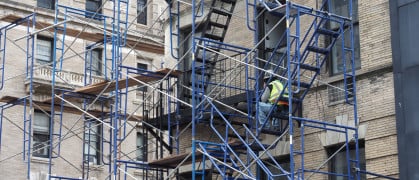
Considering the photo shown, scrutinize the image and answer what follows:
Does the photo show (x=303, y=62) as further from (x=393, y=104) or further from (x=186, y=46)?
(x=186, y=46)

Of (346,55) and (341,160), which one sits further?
(346,55)

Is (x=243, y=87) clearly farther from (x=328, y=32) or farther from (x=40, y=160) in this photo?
(x=40, y=160)

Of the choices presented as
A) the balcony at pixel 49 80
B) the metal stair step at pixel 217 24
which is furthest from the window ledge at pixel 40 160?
the metal stair step at pixel 217 24

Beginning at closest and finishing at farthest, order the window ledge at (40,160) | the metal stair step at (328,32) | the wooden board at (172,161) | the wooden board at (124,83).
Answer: the metal stair step at (328,32) → the wooden board at (172,161) → the wooden board at (124,83) → the window ledge at (40,160)

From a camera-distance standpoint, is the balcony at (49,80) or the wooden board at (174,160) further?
the balcony at (49,80)

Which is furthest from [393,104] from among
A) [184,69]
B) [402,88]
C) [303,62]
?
[184,69]

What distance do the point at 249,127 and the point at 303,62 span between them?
208 cm

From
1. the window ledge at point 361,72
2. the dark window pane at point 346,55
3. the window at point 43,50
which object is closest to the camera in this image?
the window ledge at point 361,72

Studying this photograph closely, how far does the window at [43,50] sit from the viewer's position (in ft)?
140

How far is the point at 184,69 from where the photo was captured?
26.7 metres

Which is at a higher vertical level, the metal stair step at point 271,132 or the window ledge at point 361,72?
the window ledge at point 361,72

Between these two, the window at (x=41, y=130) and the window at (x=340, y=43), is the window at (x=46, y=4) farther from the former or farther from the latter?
the window at (x=340, y=43)

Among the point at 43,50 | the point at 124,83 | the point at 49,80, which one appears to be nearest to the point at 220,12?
the point at 124,83

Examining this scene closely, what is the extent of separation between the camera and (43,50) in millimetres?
43094
